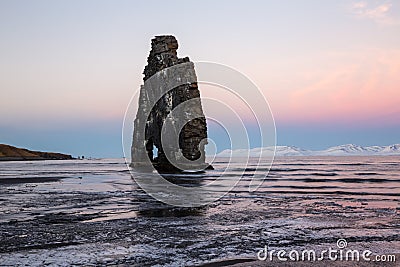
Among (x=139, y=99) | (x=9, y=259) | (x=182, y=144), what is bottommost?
(x=9, y=259)

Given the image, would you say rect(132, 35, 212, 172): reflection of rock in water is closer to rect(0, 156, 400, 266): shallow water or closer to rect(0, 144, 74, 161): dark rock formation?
rect(0, 156, 400, 266): shallow water

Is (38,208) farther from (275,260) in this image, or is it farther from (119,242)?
(275,260)

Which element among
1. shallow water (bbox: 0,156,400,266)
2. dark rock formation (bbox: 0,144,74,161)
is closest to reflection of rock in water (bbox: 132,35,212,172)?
shallow water (bbox: 0,156,400,266)

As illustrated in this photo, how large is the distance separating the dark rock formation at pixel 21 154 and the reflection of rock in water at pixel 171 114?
328 ft

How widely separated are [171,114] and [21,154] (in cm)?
13436

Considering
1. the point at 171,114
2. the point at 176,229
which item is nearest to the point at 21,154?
the point at 171,114

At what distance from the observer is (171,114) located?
5447 centimetres

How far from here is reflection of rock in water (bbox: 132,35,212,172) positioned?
52812 mm

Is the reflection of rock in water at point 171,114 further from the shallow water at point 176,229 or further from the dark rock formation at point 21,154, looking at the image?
the dark rock formation at point 21,154

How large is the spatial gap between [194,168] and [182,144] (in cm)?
361

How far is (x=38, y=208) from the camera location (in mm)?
15758

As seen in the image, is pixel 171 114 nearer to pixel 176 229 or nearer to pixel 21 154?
pixel 176 229

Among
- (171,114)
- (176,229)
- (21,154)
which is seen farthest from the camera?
(21,154)

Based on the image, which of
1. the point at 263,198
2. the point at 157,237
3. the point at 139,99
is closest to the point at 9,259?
the point at 157,237
